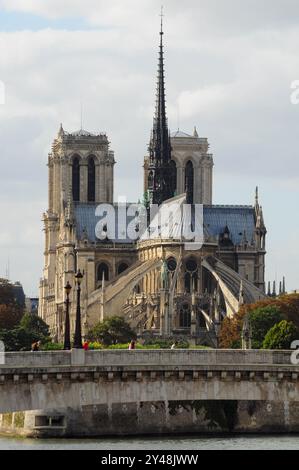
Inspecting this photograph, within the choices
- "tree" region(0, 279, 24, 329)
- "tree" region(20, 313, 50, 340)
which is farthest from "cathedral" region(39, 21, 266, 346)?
"tree" region(20, 313, 50, 340)

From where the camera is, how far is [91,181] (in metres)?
190

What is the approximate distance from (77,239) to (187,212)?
1180 cm

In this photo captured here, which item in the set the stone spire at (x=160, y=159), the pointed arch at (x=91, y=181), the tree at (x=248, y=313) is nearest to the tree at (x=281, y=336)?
the tree at (x=248, y=313)

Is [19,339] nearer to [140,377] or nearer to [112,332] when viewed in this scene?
[112,332]

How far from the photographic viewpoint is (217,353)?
3105 inches

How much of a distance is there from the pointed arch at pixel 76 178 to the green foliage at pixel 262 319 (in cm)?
5055

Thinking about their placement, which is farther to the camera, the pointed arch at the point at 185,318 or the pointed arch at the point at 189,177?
the pointed arch at the point at 189,177

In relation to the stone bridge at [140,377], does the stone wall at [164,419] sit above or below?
below

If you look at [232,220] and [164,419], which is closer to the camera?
[164,419]

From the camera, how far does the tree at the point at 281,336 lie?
11562 cm

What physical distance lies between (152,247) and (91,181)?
15946mm

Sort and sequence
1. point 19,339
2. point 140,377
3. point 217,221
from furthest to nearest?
1. point 217,221
2. point 19,339
3. point 140,377

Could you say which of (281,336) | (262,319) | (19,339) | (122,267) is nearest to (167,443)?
(281,336)

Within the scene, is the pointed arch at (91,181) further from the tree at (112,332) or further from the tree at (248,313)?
the tree at (248,313)
